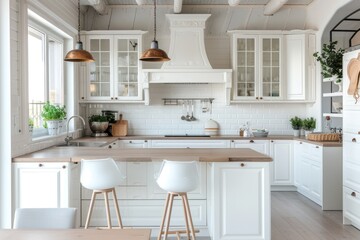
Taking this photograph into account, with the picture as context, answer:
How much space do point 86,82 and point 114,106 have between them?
2.44ft

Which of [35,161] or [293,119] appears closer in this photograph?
[35,161]

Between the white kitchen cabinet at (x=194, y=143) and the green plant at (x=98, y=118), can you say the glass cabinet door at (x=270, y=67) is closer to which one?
the white kitchen cabinet at (x=194, y=143)

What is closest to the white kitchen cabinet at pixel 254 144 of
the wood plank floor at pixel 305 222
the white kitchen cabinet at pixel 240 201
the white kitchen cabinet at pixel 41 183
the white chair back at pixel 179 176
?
the wood plank floor at pixel 305 222

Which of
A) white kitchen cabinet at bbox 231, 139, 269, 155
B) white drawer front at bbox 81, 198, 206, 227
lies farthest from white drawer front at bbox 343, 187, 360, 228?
white kitchen cabinet at bbox 231, 139, 269, 155

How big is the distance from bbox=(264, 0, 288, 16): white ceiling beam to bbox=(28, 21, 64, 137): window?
3601mm

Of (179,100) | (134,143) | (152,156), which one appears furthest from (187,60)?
(152,156)

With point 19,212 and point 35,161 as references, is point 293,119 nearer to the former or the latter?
point 35,161

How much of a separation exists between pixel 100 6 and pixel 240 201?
4185 millimetres

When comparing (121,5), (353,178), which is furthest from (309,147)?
(121,5)

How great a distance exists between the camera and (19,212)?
80.0 inches

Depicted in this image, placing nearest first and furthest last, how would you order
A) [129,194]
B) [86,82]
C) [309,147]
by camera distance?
[129,194], [309,147], [86,82]

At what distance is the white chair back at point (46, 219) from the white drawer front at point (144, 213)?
2.00 m

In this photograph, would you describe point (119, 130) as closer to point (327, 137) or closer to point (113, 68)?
point (113, 68)

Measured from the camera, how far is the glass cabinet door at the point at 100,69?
6.38 metres
